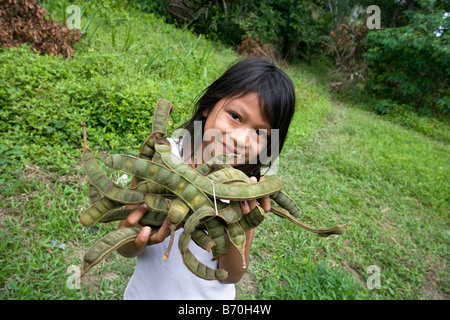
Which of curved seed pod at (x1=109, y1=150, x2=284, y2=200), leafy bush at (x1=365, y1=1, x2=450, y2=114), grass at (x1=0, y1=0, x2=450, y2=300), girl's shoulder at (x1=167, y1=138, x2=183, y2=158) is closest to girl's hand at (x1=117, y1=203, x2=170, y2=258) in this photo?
curved seed pod at (x1=109, y1=150, x2=284, y2=200)

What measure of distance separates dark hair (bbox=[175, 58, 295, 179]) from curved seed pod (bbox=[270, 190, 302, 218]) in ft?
1.58

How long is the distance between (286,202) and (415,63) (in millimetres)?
10923

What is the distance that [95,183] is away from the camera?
0.88 meters

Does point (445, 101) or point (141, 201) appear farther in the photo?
point (445, 101)

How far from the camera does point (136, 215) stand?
2.90 feet

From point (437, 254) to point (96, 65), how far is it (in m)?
5.03

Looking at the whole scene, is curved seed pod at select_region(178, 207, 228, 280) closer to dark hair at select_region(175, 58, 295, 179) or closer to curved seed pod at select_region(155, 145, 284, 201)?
curved seed pod at select_region(155, 145, 284, 201)

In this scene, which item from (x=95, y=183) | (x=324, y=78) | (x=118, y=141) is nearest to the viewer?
(x=95, y=183)

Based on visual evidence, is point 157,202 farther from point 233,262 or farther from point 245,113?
point 245,113

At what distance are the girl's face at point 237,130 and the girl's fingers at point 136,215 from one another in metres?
0.52

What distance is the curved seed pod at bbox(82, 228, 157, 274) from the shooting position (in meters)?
0.76

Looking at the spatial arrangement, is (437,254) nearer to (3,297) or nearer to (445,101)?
(3,297)

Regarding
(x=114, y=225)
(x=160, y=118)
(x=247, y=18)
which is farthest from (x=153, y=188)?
(x=247, y=18)

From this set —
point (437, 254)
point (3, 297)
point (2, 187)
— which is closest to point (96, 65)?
point (2, 187)
